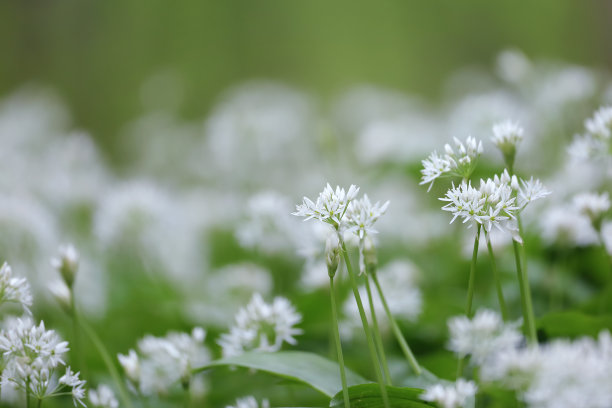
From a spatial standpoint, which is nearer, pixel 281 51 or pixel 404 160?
pixel 404 160

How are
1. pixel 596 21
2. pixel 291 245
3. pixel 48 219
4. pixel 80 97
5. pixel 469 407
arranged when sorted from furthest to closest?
pixel 80 97, pixel 596 21, pixel 48 219, pixel 291 245, pixel 469 407

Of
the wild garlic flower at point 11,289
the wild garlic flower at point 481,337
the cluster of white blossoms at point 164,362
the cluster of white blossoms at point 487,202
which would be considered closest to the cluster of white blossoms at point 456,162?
the cluster of white blossoms at point 487,202

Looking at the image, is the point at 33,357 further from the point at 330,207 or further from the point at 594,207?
the point at 594,207

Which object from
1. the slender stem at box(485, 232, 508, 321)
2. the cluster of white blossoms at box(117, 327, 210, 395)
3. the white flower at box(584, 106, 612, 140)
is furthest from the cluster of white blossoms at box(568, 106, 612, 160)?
the cluster of white blossoms at box(117, 327, 210, 395)

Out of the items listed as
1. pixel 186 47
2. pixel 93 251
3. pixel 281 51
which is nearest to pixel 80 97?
pixel 186 47


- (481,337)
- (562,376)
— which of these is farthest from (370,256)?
(562,376)

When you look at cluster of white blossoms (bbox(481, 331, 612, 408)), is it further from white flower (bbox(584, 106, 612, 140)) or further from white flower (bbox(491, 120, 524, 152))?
white flower (bbox(584, 106, 612, 140))

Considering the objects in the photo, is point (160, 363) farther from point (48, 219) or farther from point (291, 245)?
point (48, 219)

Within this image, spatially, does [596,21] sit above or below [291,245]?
above

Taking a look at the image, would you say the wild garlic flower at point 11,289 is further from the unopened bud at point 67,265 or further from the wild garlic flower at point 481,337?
the wild garlic flower at point 481,337
